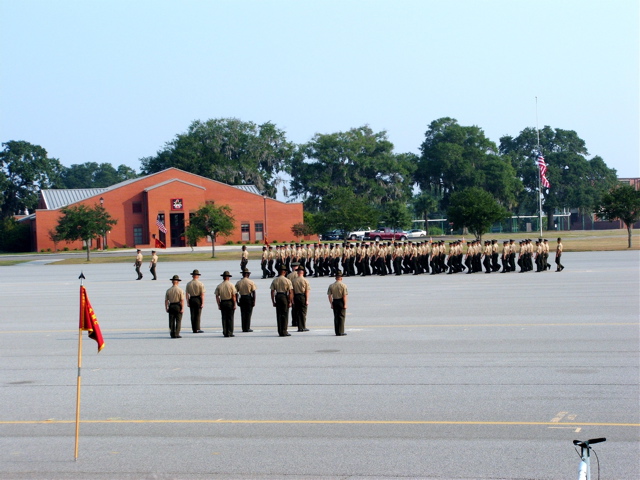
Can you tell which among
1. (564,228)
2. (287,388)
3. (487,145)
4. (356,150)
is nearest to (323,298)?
(287,388)

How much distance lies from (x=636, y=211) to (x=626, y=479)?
52.5 meters

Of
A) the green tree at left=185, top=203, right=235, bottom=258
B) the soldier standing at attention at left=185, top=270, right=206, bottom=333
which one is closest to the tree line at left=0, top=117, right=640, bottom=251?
the green tree at left=185, top=203, right=235, bottom=258

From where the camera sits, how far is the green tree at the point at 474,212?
60031 mm

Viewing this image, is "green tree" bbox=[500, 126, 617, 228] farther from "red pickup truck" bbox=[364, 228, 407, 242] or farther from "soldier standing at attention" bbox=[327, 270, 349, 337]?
"soldier standing at attention" bbox=[327, 270, 349, 337]

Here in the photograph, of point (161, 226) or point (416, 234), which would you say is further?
point (416, 234)

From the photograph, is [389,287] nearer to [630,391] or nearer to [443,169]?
[630,391]

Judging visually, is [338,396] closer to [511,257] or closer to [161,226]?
[511,257]

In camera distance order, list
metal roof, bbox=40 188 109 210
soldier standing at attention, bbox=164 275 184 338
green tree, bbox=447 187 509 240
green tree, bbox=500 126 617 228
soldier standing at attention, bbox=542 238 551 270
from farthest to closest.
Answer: green tree, bbox=500 126 617 228, metal roof, bbox=40 188 109 210, green tree, bbox=447 187 509 240, soldier standing at attention, bbox=542 238 551 270, soldier standing at attention, bbox=164 275 184 338

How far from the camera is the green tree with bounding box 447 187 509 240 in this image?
6003 cm

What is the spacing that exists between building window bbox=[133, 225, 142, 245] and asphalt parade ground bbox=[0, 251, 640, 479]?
63.1 metres

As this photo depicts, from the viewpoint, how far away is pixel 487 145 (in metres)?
111

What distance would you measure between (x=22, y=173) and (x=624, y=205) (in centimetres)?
8215

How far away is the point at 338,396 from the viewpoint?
1066 cm

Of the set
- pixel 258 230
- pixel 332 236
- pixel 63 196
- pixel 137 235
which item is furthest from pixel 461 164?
pixel 63 196
